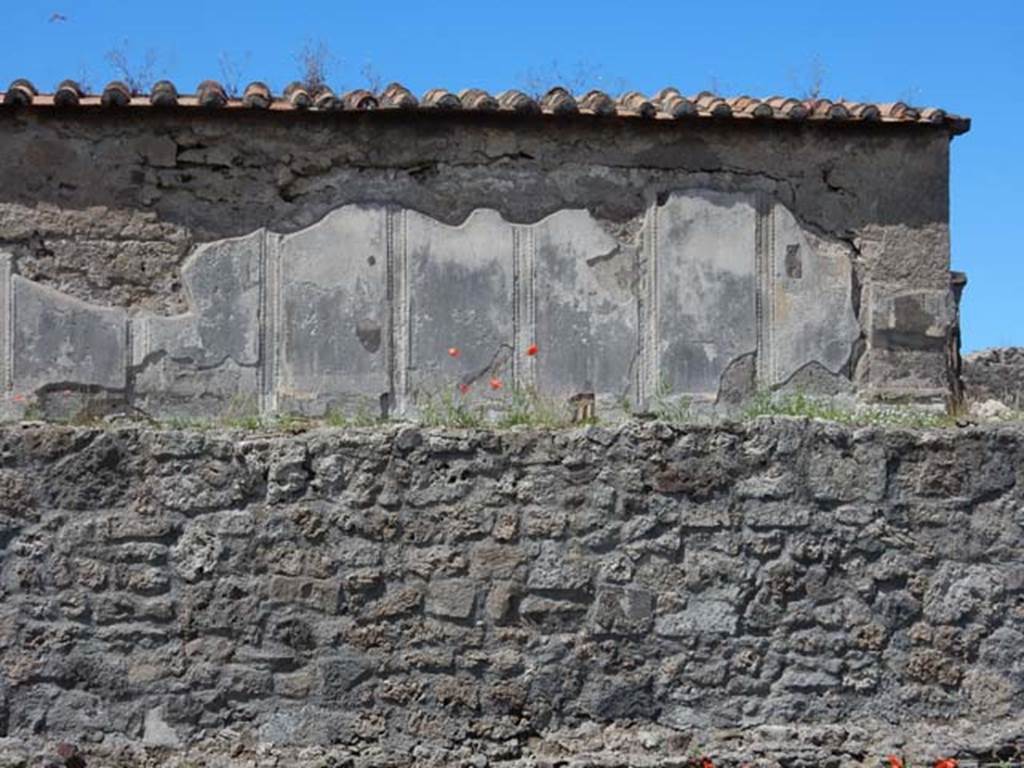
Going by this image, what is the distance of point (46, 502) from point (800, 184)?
628 cm

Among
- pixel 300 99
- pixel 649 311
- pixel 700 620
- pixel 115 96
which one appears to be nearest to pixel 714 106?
pixel 649 311

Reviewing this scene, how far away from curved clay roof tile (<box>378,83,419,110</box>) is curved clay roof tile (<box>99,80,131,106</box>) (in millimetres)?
1612

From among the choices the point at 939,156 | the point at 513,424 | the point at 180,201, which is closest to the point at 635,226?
the point at 939,156

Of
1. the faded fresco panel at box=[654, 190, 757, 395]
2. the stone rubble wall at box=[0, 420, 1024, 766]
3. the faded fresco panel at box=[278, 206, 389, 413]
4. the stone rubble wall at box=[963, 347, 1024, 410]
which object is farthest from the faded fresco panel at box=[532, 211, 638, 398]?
the stone rubble wall at box=[0, 420, 1024, 766]

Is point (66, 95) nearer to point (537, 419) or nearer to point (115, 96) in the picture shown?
point (115, 96)

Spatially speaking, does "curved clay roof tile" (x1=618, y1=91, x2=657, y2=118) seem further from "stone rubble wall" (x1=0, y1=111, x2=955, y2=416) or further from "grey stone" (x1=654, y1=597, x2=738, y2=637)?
"grey stone" (x1=654, y1=597, x2=738, y2=637)

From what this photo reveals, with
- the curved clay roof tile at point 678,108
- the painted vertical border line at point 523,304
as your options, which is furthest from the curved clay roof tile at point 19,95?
the curved clay roof tile at point 678,108

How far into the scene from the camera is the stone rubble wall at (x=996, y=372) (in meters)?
12.5

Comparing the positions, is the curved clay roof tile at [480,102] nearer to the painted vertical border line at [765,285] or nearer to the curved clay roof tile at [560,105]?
the curved clay roof tile at [560,105]

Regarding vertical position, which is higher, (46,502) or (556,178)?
(556,178)

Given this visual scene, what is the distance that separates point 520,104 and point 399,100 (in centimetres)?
78

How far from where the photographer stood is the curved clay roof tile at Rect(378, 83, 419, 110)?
31.7ft

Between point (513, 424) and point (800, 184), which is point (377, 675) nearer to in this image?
point (513, 424)

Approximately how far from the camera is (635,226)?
10078 millimetres
